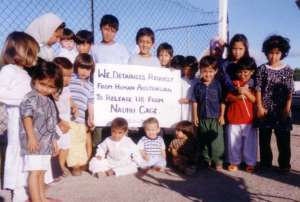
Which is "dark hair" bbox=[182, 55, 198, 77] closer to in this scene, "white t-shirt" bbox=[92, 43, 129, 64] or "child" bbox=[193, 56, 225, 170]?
"child" bbox=[193, 56, 225, 170]

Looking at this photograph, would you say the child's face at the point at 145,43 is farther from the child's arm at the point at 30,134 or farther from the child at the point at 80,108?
the child's arm at the point at 30,134

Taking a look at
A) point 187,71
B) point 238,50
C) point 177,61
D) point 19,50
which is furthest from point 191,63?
point 19,50

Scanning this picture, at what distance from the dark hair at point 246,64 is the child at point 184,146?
99cm

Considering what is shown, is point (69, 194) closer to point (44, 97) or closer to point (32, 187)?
point (32, 187)

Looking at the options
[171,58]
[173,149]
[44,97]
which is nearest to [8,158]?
[44,97]

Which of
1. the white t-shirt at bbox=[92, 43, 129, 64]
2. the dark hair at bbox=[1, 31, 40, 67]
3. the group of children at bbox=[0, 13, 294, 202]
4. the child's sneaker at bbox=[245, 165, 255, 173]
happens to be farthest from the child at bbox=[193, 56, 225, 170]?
the dark hair at bbox=[1, 31, 40, 67]

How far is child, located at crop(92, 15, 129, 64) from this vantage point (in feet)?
18.1

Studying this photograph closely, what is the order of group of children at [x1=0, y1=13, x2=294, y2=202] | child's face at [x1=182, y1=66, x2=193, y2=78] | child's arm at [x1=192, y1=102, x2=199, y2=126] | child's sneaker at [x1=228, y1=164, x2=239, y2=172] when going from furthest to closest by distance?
child's face at [x1=182, y1=66, x2=193, y2=78], child's arm at [x1=192, y1=102, x2=199, y2=126], child's sneaker at [x1=228, y1=164, x2=239, y2=172], group of children at [x1=0, y1=13, x2=294, y2=202]

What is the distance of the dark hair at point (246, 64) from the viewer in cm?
508

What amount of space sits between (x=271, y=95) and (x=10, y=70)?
305cm

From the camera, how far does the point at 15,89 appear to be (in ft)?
12.4

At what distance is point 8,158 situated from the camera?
12.5 ft

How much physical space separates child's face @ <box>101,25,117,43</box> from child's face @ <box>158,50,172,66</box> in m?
0.77

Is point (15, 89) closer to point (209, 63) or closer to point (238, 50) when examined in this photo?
point (209, 63)
